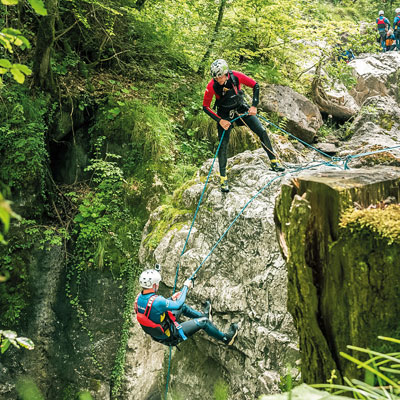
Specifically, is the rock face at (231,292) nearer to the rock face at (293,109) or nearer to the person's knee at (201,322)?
the person's knee at (201,322)

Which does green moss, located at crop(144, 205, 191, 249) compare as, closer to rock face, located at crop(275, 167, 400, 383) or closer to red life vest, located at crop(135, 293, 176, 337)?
red life vest, located at crop(135, 293, 176, 337)

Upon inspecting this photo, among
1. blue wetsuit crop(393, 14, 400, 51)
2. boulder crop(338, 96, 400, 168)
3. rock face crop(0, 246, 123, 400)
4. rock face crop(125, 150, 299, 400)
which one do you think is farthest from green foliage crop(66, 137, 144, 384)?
blue wetsuit crop(393, 14, 400, 51)

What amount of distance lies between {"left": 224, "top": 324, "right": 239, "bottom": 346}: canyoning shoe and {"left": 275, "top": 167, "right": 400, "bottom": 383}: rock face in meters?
2.10

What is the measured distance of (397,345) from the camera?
6.66 feet

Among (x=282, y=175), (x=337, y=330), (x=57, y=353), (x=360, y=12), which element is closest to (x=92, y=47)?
(x=282, y=175)

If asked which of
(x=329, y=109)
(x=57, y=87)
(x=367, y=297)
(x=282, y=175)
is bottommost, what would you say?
(x=367, y=297)

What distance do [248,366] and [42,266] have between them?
443 centimetres

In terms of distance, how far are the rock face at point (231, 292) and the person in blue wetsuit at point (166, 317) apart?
164 mm

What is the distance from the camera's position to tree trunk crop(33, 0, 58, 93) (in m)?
6.64

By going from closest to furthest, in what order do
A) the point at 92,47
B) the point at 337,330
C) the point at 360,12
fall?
the point at 337,330 → the point at 92,47 → the point at 360,12

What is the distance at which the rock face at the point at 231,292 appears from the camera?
4332 mm

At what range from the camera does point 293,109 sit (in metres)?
9.46

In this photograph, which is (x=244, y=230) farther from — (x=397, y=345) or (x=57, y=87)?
(x=57, y=87)

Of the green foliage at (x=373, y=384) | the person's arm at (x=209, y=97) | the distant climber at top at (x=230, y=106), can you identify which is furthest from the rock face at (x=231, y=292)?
the green foliage at (x=373, y=384)
